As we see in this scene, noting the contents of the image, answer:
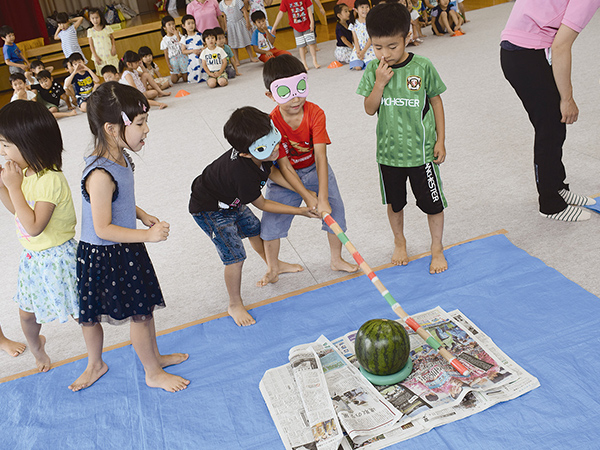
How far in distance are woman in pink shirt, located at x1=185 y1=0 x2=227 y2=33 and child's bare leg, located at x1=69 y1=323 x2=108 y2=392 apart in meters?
6.36

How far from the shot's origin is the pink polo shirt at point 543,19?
7.47 feet

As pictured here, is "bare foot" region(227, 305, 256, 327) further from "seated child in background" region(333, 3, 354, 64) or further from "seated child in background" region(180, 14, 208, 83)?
"seated child in background" region(180, 14, 208, 83)

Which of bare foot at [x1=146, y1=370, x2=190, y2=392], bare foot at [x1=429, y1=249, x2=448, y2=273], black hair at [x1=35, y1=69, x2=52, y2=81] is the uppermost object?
black hair at [x1=35, y1=69, x2=52, y2=81]

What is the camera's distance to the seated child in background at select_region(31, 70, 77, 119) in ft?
21.8

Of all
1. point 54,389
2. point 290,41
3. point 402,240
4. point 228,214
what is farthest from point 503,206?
point 290,41

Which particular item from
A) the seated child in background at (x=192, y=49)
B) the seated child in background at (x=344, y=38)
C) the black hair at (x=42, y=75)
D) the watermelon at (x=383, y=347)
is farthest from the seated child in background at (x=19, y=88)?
the watermelon at (x=383, y=347)

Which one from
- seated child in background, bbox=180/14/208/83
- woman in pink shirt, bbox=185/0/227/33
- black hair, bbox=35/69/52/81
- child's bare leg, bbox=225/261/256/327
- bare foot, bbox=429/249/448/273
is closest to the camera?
child's bare leg, bbox=225/261/256/327

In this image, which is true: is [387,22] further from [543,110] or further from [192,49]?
[192,49]

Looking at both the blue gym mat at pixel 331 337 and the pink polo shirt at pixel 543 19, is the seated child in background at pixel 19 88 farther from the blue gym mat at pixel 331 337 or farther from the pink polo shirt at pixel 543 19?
the pink polo shirt at pixel 543 19

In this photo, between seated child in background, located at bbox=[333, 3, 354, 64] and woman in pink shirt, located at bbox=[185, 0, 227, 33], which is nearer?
seated child in background, located at bbox=[333, 3, 354, 64]

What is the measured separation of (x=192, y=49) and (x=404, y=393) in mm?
6426

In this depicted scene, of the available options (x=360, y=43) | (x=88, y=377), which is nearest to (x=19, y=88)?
(x=360, y=43)

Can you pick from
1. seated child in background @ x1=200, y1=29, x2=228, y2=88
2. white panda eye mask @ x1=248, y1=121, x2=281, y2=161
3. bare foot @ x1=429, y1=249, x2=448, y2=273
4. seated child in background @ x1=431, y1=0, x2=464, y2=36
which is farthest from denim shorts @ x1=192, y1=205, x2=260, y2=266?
seated child in background @ x1=431, y1=0, x2=464, y2=36

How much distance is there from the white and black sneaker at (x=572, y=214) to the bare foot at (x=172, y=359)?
1.97 meters
